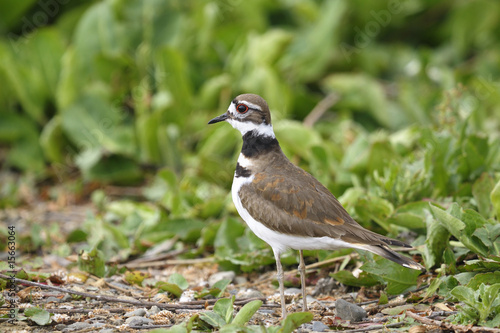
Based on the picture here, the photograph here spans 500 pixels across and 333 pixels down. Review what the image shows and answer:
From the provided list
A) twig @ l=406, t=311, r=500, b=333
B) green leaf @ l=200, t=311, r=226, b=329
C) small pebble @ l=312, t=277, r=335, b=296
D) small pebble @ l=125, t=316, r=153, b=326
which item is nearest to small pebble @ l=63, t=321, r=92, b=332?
small pebble @ l=125, t=316, r=153, b=326

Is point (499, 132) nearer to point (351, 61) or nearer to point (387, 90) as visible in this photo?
point (387, 90)

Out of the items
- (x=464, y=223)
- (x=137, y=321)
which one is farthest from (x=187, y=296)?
(x=464, y=223)

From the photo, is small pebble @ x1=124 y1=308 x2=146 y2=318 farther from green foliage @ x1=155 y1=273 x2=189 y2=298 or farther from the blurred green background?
the blurred green background

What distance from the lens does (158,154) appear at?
7348 millimetres

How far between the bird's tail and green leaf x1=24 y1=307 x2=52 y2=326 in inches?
78.6

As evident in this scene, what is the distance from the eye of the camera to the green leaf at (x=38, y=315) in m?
3.73

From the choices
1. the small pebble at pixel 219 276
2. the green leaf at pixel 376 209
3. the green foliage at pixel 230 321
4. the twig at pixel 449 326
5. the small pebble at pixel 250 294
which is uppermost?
the green leaf at pixel 376 209

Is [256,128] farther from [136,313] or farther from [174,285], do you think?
[136,313]

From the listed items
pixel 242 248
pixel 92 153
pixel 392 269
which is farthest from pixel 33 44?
pixel 392 269

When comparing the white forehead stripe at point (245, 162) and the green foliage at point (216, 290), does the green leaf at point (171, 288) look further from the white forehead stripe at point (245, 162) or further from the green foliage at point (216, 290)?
the white forehead stripe at point (245, 162)

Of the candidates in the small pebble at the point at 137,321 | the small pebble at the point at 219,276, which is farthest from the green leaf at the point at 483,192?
the small pebble at the point at 137,321

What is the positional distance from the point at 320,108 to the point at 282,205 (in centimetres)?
405

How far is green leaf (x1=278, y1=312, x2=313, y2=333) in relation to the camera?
3408 millimetres

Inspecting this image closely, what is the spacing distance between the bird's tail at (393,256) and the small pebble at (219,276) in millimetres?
1452
